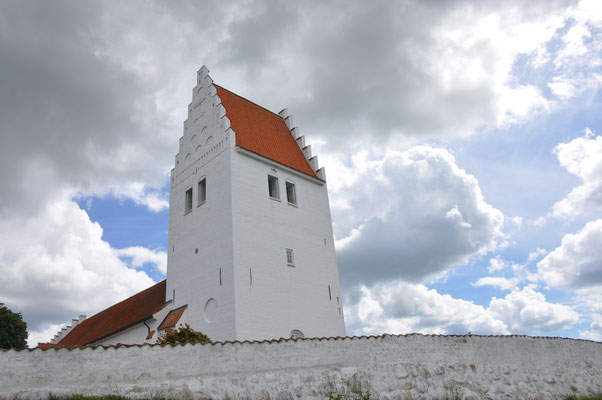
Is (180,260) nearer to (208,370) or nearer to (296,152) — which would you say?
(296,152)

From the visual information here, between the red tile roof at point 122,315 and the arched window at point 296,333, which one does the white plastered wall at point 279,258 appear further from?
the red tile roof at point 122,315

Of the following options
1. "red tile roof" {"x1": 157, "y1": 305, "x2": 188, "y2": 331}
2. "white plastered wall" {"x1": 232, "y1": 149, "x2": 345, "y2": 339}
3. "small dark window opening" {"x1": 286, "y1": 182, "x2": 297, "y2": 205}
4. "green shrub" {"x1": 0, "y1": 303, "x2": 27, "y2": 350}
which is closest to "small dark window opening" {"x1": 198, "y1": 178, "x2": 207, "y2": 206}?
"white plastered wall" {"x1": 232, "y1": 149, "x2": 345, "y2": 339}

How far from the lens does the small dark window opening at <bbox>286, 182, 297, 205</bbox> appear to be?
21609 mm

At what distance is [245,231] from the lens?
18500 mm

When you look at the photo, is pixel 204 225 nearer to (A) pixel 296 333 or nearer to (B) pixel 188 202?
(B) pixel 188 202

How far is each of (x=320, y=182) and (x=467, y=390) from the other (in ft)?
42.3

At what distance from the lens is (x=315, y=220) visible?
71.6 feet

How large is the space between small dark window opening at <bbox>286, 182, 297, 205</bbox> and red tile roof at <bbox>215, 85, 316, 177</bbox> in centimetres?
90

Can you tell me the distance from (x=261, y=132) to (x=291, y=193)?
3.59m

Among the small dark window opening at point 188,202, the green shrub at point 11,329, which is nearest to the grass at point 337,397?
the small dark window opening at point 188,202

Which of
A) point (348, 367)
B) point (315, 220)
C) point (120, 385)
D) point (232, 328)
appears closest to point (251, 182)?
point (315, 220)

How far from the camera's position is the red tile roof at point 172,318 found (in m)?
18.5

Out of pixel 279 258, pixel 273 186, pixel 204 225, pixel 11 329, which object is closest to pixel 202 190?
pixel 204 225

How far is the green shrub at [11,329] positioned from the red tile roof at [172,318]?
35.4ft
